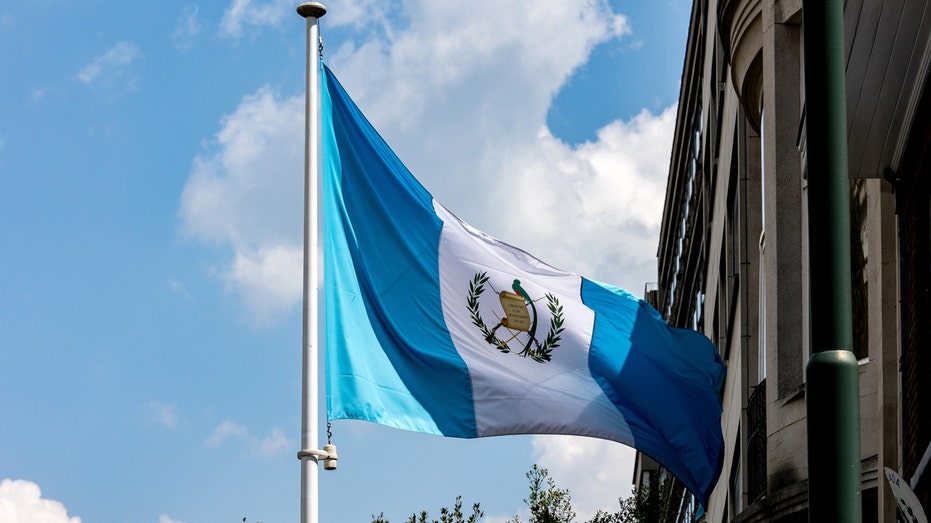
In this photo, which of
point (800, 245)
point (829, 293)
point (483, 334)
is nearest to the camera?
point (829, 293)

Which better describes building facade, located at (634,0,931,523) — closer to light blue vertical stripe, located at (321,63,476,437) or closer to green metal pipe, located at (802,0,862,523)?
green metal pipe, located at (802,0,862,523)

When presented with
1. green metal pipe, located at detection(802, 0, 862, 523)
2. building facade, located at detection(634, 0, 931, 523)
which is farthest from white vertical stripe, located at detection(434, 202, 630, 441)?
green metal pipe, located at detection(802, 0, 862, 523)

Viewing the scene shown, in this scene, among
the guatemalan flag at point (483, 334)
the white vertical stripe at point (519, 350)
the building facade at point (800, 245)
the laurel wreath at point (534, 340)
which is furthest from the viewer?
the laurel wreath at point (534, 340)

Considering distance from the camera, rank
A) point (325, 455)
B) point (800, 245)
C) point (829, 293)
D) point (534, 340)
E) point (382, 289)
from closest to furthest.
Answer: point (829, 293) < point (325, 455) < point (382, 289) < point (534, 340) < point (800, 245)

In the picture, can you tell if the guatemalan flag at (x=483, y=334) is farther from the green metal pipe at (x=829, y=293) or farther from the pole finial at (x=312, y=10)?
the green metal pipe at (x=829, y=293)

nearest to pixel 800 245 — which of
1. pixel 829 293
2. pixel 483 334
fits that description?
pixel 483 334

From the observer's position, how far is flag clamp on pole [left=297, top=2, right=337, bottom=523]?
10867 mm

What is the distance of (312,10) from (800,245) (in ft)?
23.7

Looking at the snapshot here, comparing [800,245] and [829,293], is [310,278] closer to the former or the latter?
[829,293]

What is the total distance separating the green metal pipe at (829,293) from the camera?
5734 mm

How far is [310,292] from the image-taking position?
11320 mm

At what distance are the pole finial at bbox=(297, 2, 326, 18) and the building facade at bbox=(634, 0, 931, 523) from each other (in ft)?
13.2

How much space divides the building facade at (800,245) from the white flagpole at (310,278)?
12.3 feet

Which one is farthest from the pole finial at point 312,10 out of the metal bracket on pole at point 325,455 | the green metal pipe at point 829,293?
the green metal pipe at point 829,293
